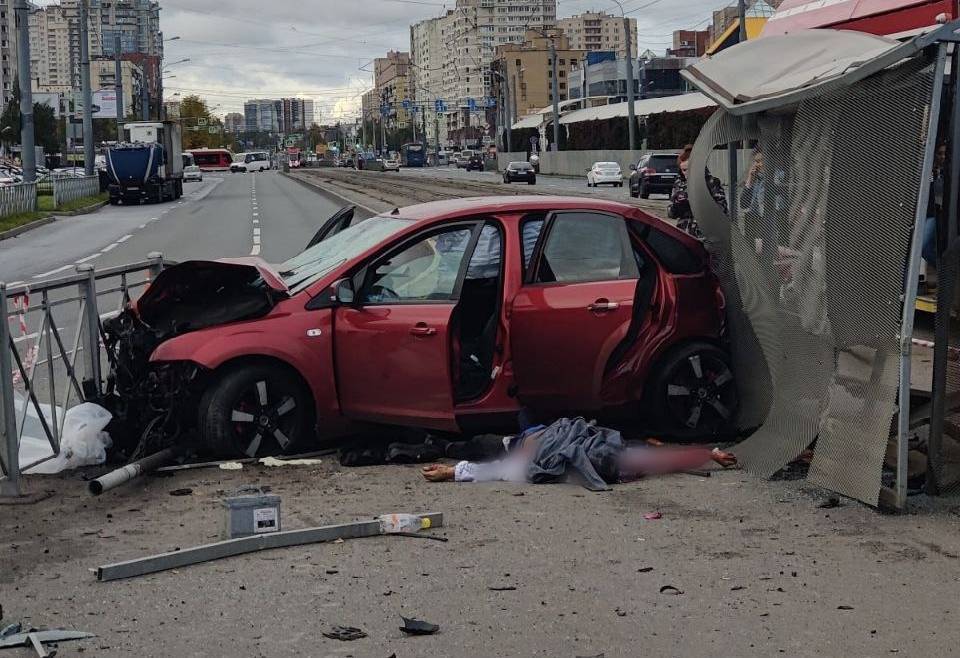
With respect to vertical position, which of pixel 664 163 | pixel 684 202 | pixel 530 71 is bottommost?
pixel 684 202

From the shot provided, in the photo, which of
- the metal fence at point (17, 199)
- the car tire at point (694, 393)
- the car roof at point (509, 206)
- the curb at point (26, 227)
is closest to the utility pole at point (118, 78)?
the metal fence at point (17, 199)

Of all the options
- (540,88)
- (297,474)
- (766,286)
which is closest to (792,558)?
(766,286)

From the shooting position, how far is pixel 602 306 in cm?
783

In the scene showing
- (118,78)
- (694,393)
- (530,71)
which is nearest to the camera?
(694,393)

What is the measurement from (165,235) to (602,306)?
26.9 m

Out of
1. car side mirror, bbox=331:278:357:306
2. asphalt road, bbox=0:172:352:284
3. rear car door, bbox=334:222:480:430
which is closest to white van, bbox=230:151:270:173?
asphalt road, bbox=0:172:352:284

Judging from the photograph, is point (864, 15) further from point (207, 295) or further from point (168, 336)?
point (168, 336)

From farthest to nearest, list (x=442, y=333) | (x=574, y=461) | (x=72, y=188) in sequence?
1. (x=72, y=188)
2. (x=442, y=333)
3. (x=574, y=461)

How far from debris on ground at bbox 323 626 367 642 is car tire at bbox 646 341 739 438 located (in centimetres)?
358

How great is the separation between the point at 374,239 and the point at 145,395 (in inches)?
65.3

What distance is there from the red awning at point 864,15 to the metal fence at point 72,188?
39069 mm

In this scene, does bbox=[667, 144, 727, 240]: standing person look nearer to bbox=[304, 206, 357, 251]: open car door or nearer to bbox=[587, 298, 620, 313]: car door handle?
bbox=[587, 298, 620, 313]: car door handle

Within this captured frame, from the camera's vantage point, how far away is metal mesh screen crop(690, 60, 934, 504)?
635 centimetres

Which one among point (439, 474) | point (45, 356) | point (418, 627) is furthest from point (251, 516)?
point (45, 356)
